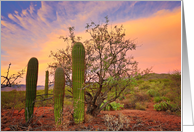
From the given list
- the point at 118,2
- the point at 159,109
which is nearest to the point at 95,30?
the point at 118,2

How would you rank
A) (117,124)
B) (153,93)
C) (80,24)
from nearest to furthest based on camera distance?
(117,124) → (80,24) → (153,93)

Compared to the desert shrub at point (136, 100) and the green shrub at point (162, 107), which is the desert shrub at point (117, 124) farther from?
the desert shrub at point (136, 100)

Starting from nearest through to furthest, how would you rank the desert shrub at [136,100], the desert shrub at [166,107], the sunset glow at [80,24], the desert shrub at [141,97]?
1. the sunset glow at [80,24]
2. the desert shrub at [166,107]
3. the desert shrub at [136,100]
4. the desert shrub at [141,97]

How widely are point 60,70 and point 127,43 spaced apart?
112 inches

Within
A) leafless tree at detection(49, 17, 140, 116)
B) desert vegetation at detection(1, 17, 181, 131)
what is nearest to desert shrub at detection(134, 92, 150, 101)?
desert vegetation at detection(1, 17, 181, 131)

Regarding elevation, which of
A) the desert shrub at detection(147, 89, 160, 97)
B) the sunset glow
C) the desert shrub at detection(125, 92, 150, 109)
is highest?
the sunset glow

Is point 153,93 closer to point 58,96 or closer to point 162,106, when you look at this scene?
point 162,106

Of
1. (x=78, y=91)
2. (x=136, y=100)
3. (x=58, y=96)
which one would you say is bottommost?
(x=136, y=100)

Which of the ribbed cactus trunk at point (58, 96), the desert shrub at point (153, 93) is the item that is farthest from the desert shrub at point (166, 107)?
the ribbed cactus trunk at point (58, 96)

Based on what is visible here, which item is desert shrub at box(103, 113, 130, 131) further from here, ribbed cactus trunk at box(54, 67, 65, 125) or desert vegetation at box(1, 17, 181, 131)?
ribbed cactus trunk at box(54, 67, 65, 125)

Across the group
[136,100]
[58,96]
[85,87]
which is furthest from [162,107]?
[58,96]

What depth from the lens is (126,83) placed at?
5270 mm

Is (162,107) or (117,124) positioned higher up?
(117,124)

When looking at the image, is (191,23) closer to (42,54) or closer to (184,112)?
(184,112)
